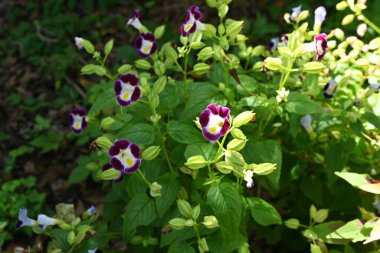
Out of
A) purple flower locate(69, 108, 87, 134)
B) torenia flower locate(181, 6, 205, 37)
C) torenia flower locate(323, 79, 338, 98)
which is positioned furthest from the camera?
purple flower locate(69, 108, 87, 134)

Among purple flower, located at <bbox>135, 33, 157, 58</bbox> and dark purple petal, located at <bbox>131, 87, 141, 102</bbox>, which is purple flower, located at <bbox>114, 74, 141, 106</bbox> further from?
purple flower, located at <bbox>135, 33, 157, 58</bbox>

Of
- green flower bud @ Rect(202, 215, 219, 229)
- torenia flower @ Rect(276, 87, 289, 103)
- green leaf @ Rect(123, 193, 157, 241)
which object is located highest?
torenia flower @ Rect(276, 87, 289, 103)

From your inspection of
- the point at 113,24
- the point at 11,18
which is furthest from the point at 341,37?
the point at 11,18

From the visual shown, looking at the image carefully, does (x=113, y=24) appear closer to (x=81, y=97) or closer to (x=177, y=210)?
(x=81, y=97)

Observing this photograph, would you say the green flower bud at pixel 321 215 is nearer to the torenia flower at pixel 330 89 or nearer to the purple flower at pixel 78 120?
the torenia flower at pixel 330 89

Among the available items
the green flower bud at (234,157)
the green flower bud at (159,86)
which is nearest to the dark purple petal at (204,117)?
the green flower bud at (234,157)

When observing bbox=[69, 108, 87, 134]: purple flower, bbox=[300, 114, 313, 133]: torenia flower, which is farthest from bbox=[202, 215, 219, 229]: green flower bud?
bbox=[69, 108, 87, 134]: purple flower
